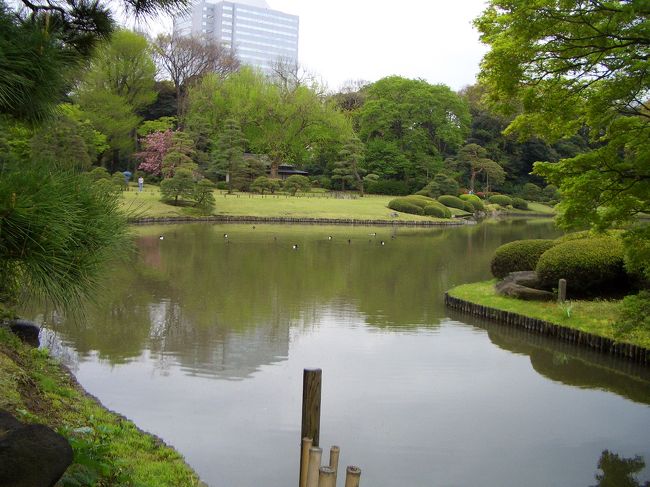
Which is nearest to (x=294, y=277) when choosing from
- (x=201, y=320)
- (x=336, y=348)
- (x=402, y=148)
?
(x=201, y=320)

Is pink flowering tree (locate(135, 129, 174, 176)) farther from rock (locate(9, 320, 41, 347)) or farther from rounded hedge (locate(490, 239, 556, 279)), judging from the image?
rock (locate(9, 320, 41, 347))

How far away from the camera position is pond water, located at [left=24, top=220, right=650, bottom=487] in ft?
17.5

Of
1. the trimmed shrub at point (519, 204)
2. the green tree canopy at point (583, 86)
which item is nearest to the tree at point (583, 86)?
the green tree canopy at point (583, 86)

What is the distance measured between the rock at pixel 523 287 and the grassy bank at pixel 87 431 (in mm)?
8044

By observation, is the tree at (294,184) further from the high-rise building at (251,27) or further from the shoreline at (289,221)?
the high-rise building at (251,27)

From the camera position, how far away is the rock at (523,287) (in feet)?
36.4

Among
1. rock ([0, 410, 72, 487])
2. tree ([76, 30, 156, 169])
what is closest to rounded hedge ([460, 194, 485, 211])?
tree ([76, 30, 156, 169])

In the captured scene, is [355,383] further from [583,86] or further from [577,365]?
[583,86]

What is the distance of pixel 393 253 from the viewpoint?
20.7m

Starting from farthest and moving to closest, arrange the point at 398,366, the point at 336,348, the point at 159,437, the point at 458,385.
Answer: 1. the point at 336,348
2. the point at 398,366
3. the point at 458,385
4. the point at 159,437

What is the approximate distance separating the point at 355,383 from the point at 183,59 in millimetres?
45067

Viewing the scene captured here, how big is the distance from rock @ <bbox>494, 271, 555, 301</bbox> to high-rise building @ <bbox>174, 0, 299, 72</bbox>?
325ft

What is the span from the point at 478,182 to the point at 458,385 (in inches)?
1807

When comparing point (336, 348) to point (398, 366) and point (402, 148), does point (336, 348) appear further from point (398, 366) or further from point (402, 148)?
point (402, 148)
